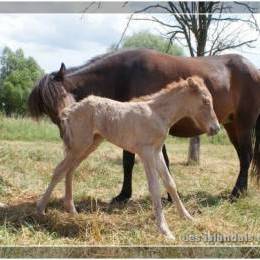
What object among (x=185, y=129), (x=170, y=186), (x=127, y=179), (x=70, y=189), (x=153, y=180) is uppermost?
(x=185, y=129)

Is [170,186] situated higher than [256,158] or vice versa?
[170,186]

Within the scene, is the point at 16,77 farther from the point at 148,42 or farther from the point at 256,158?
the point at 256,158

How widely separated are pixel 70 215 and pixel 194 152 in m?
4.92

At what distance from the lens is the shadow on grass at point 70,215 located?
4.85 meters

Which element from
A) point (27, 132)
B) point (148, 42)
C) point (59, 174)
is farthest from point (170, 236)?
point (27, 132)

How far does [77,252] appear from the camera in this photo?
4336 millimetres

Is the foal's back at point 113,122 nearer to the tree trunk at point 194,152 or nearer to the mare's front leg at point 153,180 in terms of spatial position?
the mare's front leg at point 153,180

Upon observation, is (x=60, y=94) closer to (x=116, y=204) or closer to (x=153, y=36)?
(x=116, y=204)

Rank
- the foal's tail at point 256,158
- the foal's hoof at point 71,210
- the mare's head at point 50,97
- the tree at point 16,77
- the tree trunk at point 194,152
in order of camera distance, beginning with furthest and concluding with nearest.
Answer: the tree trunk at point 194,152
the foal's tail at point 256,158
the tree at point 16,77
the mare's head at point 50,97
the foal's hoof at point 71,210

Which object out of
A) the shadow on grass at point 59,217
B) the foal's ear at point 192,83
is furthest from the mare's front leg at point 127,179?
the foal's ear at point 192,83

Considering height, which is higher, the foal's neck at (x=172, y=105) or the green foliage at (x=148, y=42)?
the green foliage at (x=148, y=42)

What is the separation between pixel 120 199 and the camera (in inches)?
246

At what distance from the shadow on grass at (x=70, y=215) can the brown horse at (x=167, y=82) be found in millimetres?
498

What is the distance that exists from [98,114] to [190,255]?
1756 millimetres
